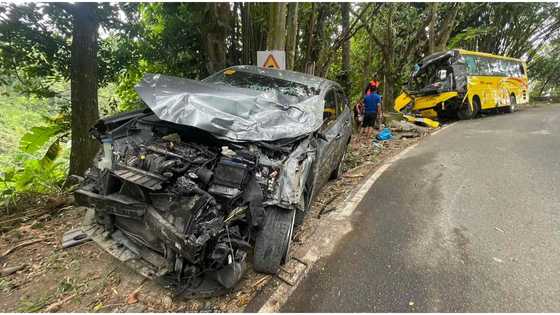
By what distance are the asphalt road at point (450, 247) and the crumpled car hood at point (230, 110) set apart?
4.48 feet

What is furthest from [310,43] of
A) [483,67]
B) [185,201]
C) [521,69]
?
[521,69]

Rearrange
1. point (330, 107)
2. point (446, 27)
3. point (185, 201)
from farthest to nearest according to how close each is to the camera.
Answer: point (446, 27) → point (330, 107) → point (185, 201)

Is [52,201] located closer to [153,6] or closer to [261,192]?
[261,192]

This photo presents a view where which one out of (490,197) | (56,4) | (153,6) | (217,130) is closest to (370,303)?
(217,130)

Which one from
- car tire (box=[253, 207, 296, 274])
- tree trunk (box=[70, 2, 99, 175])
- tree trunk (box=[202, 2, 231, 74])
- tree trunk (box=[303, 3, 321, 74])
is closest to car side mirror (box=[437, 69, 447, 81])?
tree trunk (box=[303, 3, 321, 74])

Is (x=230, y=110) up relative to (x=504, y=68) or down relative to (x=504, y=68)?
down

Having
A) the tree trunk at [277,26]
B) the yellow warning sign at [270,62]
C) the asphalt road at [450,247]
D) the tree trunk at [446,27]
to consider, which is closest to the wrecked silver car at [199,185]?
the asphalt road at [450,247]

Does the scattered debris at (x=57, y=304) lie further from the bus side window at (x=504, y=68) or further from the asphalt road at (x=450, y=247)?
the bus side window at (x=504, y=68)

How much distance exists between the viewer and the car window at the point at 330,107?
12.9 ft

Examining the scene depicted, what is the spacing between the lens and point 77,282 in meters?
→ 2.49

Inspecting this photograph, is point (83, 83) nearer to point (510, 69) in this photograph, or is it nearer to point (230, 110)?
point (230, 110)

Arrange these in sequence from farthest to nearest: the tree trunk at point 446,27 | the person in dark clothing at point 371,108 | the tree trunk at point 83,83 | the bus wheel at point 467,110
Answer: the tree trunk at point 446,27 < the bus wheel at point 467,110 < the person in dark clothing at point 371,108 < the tree trunk at point 83,83

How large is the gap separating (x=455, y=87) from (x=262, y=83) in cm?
893

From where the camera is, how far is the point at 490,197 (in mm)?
3822
